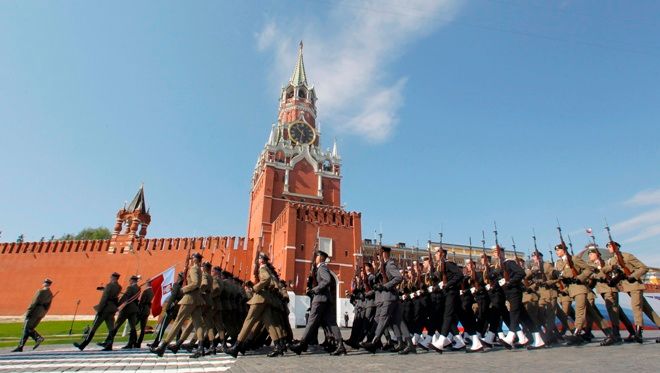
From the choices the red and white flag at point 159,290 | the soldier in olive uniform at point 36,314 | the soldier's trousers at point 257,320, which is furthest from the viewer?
the red and white flag at point 159,290

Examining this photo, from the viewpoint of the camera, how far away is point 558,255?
866 centimetres

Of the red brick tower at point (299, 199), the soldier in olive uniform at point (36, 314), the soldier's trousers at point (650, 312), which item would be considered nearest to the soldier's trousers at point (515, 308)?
the soldier's trousers at point (650, 312)

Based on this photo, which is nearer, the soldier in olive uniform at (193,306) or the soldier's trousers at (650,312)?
the soldier in olive uniform at (193,306)

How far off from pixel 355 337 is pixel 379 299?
5.62 ft

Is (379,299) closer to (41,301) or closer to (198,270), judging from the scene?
(198,270)

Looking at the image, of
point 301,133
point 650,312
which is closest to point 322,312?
point 650,312

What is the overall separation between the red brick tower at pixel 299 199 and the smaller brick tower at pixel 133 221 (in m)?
10.9

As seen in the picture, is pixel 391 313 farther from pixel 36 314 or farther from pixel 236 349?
pixel 36 314

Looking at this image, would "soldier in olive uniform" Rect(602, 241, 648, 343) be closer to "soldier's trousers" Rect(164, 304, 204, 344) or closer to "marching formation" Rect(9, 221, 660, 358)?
"marching formation" Rect(9, 221, 660, 358)

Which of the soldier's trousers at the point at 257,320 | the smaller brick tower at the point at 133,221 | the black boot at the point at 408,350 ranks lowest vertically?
the black boot at the point at 408,350

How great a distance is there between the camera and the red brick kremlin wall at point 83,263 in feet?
102

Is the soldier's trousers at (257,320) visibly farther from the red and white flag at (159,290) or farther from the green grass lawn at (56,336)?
the red and white flag at (159,290)

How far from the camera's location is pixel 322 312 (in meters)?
6.96

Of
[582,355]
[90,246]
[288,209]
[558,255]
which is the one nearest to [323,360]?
[582,355]
